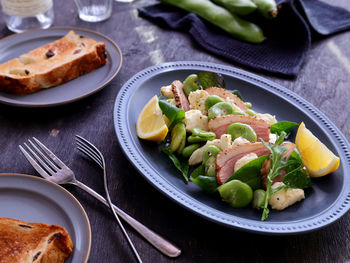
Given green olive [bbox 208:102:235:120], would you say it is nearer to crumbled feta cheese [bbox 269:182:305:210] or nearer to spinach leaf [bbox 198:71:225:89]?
spinach leaf [bbox 198:71:225:89]

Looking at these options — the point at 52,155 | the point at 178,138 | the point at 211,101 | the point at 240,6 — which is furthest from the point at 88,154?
the point at 240,6

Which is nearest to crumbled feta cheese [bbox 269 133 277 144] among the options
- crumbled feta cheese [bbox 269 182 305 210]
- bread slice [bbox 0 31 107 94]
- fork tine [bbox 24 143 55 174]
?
crumbled feta cheese [bbox 269 182 305 210]

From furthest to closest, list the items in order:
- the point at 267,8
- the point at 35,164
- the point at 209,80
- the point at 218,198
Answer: the point at 267,8
the point at 209,80
the point at 35,164
the point at 218,198

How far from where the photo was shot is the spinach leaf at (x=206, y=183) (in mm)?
1507

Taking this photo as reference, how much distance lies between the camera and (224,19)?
9.69ft

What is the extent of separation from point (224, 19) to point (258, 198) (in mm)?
1869

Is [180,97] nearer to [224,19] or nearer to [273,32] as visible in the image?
[224,19]

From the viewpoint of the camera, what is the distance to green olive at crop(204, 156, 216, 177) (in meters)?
1.56

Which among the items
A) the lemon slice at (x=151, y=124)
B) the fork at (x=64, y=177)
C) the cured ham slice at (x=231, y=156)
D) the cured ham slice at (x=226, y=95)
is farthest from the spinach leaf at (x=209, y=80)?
the fork at (x=64, y=177)

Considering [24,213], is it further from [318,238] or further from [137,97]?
[318,238]

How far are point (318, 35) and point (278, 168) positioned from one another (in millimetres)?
1962

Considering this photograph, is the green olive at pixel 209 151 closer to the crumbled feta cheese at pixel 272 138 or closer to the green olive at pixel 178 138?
the green olive at pixel 178 138

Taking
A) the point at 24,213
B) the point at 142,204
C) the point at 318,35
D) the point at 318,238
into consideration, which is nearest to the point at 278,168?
the point at 318,238

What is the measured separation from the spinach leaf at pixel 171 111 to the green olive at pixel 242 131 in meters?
0.23
